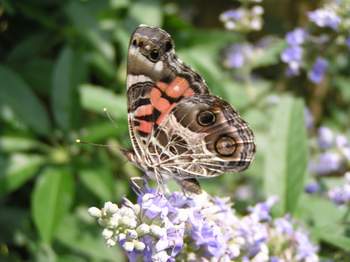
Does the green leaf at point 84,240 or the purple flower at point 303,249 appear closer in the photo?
the purple flower at point 303,249

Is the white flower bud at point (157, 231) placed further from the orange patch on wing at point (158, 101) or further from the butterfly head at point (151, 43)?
the butterfly head at point (151, 43)

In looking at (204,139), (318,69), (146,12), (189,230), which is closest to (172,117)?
(204,139)

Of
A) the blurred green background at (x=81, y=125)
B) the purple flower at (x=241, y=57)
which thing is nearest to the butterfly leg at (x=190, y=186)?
the blurred green background at (x=81, y=125)

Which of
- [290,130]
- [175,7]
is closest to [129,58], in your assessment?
[290,130]

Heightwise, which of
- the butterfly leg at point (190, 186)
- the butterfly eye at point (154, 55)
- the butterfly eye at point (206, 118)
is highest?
the butterfly eye at point (154, 55)

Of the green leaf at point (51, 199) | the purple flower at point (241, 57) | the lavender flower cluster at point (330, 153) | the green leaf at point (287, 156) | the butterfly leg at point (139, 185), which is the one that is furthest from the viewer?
the purple flower at point (241, 57)

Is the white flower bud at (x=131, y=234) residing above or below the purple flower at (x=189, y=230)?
below

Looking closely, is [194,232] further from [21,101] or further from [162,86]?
[21,101]
